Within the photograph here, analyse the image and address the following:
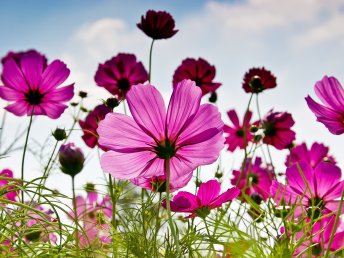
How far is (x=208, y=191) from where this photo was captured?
66 cm

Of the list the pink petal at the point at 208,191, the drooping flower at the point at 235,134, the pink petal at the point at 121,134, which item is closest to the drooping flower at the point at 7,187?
the pink petal at the point at 121,134

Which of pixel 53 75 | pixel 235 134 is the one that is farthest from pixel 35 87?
pixel 235 134

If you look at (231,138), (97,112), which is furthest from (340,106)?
(231,138)

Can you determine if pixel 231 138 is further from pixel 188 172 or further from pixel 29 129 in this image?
pixel 188 172

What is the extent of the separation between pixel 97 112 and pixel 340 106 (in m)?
0.47

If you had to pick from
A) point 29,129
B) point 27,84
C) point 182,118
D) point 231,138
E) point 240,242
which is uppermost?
point 231,138

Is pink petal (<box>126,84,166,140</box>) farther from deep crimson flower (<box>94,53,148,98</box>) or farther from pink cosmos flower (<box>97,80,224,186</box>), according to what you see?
deep crimson flower (<box>94,53,148,98</box>)

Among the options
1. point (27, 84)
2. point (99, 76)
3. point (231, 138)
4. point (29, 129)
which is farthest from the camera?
point (231, 138)

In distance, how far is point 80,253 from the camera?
0.67 m

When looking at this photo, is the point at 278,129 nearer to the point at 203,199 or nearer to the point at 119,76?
the point at 119,76

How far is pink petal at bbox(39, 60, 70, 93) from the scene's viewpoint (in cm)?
98

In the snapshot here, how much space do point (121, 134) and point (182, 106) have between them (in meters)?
0.07

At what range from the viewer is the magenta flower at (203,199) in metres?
0.62

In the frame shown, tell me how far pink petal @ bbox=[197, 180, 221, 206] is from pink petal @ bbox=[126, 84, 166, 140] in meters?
0.09
